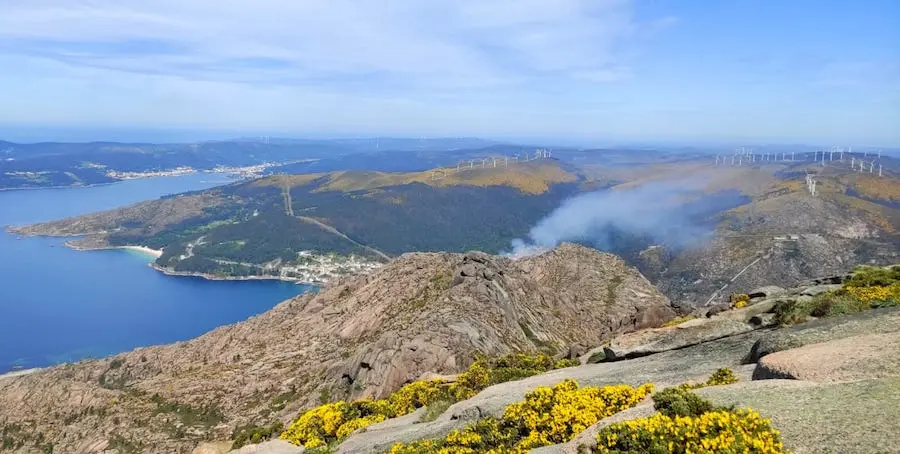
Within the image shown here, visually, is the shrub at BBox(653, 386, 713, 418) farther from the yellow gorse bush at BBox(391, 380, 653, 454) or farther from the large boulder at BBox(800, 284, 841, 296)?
the large boulder at BBox(800, 284, 841, 296)

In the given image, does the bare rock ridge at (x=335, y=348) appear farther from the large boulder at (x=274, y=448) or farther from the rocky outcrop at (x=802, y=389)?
the rocky outcrop at (x=802, y=389)

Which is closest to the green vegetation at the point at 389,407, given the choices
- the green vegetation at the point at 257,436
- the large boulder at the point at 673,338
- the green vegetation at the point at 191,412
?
the large boulder at the point at 673,338

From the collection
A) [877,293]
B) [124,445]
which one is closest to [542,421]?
[877,293]

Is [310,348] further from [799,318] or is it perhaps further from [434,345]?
[799,318]

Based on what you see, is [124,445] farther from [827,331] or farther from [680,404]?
[827,331]

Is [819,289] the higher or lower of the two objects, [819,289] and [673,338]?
the higher

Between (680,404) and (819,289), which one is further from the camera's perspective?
(819,289)
